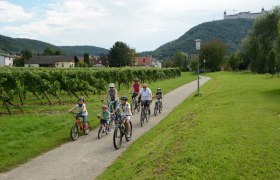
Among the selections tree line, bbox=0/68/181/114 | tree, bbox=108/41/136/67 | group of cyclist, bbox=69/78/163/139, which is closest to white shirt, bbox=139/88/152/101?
group of cyclist, bbox=69/78/163/139

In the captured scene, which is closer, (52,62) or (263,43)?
(263,43)

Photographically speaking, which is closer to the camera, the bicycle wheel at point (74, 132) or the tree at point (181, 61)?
the bicycle wheel at point (74, 132)

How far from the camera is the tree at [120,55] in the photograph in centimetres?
11812

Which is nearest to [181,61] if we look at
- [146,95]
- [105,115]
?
[146,95]

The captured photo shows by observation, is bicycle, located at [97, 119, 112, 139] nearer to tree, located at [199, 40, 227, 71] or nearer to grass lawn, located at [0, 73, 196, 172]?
grass lawn, located at [0, 73, 196, 172]

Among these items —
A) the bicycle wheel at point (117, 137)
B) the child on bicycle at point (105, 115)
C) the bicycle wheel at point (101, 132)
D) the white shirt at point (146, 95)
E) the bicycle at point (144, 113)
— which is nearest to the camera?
the bicycle wheel at point (117, 137)

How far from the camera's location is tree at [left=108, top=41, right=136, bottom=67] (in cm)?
11812

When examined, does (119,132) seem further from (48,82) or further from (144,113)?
(48,82)

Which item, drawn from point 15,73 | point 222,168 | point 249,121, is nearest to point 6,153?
point 222,168

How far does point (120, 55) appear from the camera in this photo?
388 ft

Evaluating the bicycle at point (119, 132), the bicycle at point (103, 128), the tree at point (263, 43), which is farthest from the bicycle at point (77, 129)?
the tree at point (263, 43)

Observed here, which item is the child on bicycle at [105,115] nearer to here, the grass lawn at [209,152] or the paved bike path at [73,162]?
the paved bike path at [73,162]

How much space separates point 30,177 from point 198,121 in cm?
741

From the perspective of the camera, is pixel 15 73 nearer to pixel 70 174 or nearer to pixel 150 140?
pixel 150 140
